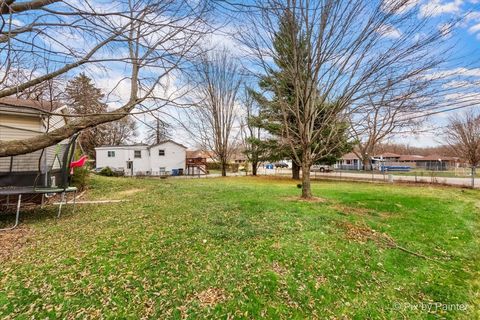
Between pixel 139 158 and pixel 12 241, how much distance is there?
23861 millimetres

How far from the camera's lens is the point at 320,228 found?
4.32 metres

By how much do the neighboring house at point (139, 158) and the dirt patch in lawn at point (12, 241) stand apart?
74.8 feet

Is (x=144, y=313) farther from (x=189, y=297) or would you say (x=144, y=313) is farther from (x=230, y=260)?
(x=230, y=260)

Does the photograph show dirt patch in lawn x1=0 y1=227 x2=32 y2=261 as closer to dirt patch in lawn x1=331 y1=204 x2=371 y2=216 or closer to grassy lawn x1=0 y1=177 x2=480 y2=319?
grassy lawn x1=0 y1=177 x2=480 y2=319

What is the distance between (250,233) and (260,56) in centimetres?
528

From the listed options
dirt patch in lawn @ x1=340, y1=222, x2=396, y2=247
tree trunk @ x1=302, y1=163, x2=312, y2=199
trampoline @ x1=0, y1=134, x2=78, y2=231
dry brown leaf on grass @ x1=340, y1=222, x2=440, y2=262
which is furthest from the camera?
tree trunk @ x1=302, y1=163, x2=312, y2=199

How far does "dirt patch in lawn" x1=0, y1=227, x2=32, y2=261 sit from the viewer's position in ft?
10.2

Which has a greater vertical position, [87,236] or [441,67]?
[441,67]

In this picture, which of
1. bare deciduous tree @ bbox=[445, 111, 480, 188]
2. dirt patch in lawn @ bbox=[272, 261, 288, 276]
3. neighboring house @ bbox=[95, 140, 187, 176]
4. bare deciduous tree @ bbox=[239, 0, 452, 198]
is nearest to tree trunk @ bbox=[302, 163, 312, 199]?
bare deciduous tree @ bbox=[239, 0, 452, 198]

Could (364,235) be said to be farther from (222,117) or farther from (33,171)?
(222,117)

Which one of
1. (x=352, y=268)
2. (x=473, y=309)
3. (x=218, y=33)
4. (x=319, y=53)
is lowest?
(x=473, y=309)

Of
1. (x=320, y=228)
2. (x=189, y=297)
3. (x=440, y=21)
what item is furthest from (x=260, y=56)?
(x=189, y=297)

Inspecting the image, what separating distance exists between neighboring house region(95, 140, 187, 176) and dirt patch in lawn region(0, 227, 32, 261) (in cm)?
2279

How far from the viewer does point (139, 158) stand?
26.1 m
